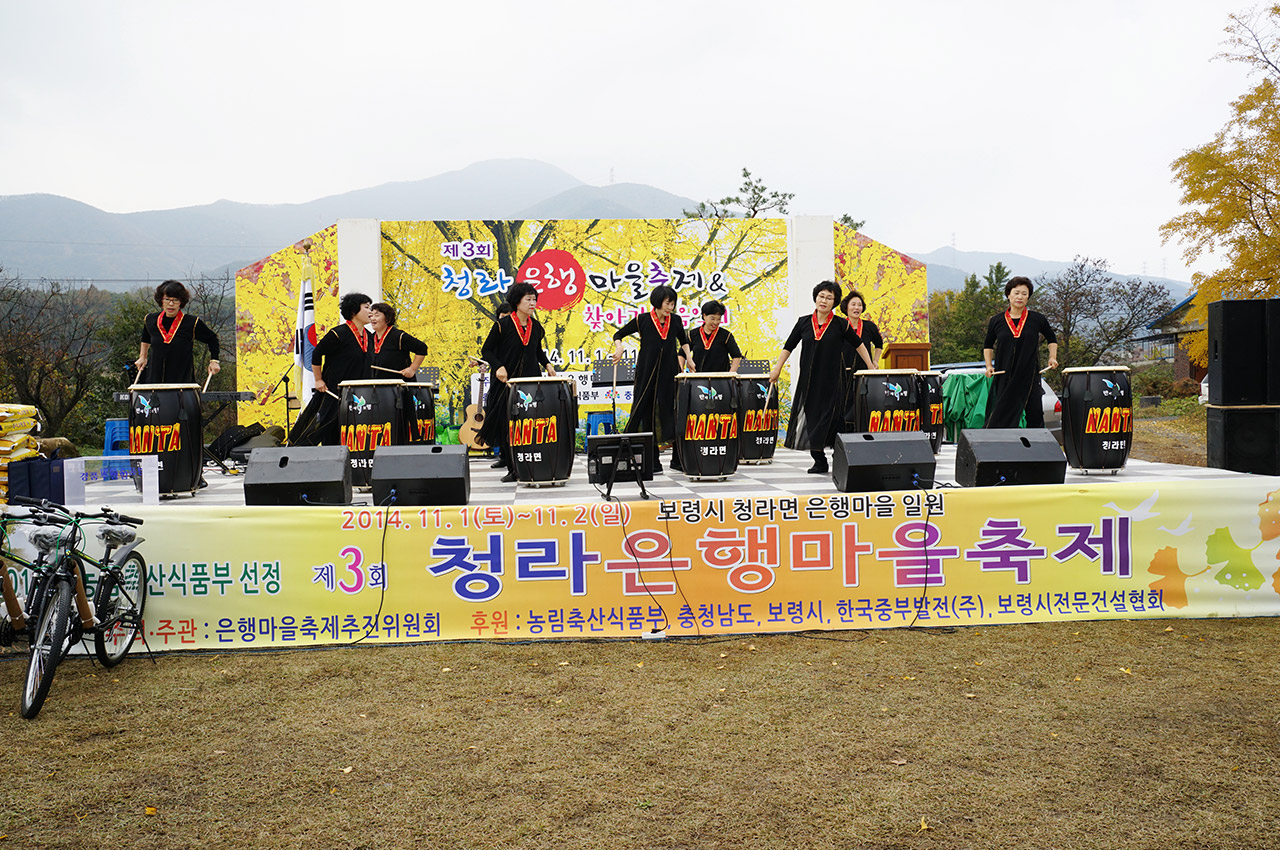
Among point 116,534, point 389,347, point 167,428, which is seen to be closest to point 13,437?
point 116,534

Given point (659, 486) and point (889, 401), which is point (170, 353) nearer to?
point (659, 486)

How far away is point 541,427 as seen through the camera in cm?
580

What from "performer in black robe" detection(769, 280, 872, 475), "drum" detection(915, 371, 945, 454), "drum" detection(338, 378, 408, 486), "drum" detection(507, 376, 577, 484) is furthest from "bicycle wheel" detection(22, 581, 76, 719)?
"drum" detection(915, 371, 945, 454)

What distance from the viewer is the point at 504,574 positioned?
386 centimetres

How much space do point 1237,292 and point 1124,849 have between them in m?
18.7

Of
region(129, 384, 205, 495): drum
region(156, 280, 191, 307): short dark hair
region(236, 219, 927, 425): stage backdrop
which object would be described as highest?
region(236, 219, 927, 425): stage backdrop

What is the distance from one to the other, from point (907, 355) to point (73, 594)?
8.32 metres

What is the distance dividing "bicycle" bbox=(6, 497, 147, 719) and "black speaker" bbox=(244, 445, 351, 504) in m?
0.75

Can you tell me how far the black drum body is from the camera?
20.5ft

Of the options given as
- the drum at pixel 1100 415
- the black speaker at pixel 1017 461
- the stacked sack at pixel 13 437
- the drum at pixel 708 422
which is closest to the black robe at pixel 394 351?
the drum at pixel 708 422

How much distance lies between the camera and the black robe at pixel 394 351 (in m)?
6.68

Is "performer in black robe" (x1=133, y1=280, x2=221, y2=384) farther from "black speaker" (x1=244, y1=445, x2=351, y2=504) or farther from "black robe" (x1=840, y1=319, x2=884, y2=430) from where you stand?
"black robe" (x1=840, y1=319, x2=884, y2=430)

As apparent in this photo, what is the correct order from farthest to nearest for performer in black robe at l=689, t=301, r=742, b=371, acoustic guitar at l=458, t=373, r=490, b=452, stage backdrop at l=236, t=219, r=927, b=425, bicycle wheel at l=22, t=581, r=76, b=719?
stage backdrop at l=236, t=219, r=927, b=425 < acoustic guitar at l=458, t=373, r=490, b=452 < performer in black robe at l=689, t=301, r=742, b=371 < bicycle wheel at l=22, t=581, r=76, b=719

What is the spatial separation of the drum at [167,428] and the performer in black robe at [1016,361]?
5472mm
